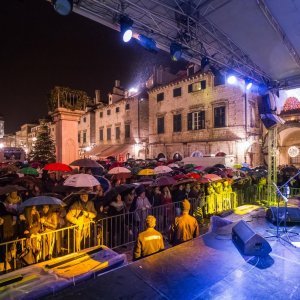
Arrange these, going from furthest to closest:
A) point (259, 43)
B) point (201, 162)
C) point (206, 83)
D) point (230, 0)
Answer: point (206, 83) < point (201, 162) < point (259, 43) < point (230, 0)

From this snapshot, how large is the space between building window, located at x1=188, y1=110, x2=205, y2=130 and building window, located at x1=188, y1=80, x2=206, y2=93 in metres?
2.49

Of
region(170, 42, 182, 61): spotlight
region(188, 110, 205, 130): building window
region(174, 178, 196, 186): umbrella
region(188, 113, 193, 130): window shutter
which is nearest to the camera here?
region(170, 42, 182, 61): spotlight

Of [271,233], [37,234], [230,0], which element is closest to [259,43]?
[230,0]

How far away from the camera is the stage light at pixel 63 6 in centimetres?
559

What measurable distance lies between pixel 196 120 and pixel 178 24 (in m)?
21.4

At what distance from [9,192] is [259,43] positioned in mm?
8823

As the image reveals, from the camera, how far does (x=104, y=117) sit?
139 feet

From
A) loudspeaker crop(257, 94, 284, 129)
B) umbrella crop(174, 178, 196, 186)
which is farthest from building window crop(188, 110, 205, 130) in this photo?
umbrella crop(174, 178, 196, 186)

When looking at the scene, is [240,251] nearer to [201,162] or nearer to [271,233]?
[271,233]

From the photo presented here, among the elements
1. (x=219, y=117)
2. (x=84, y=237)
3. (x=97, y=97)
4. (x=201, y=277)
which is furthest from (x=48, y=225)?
(x=97, y=97)

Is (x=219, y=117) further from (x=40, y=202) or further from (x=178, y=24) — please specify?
(x=40, y=202)

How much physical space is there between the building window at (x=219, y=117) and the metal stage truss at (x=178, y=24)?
16394mm

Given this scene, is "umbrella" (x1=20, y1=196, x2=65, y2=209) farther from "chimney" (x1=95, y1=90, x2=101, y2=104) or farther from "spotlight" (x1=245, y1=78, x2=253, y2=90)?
"chimney" (x1=95, y1=90, x2=101, y2=104)

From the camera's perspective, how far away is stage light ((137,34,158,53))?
7730 millimetres
